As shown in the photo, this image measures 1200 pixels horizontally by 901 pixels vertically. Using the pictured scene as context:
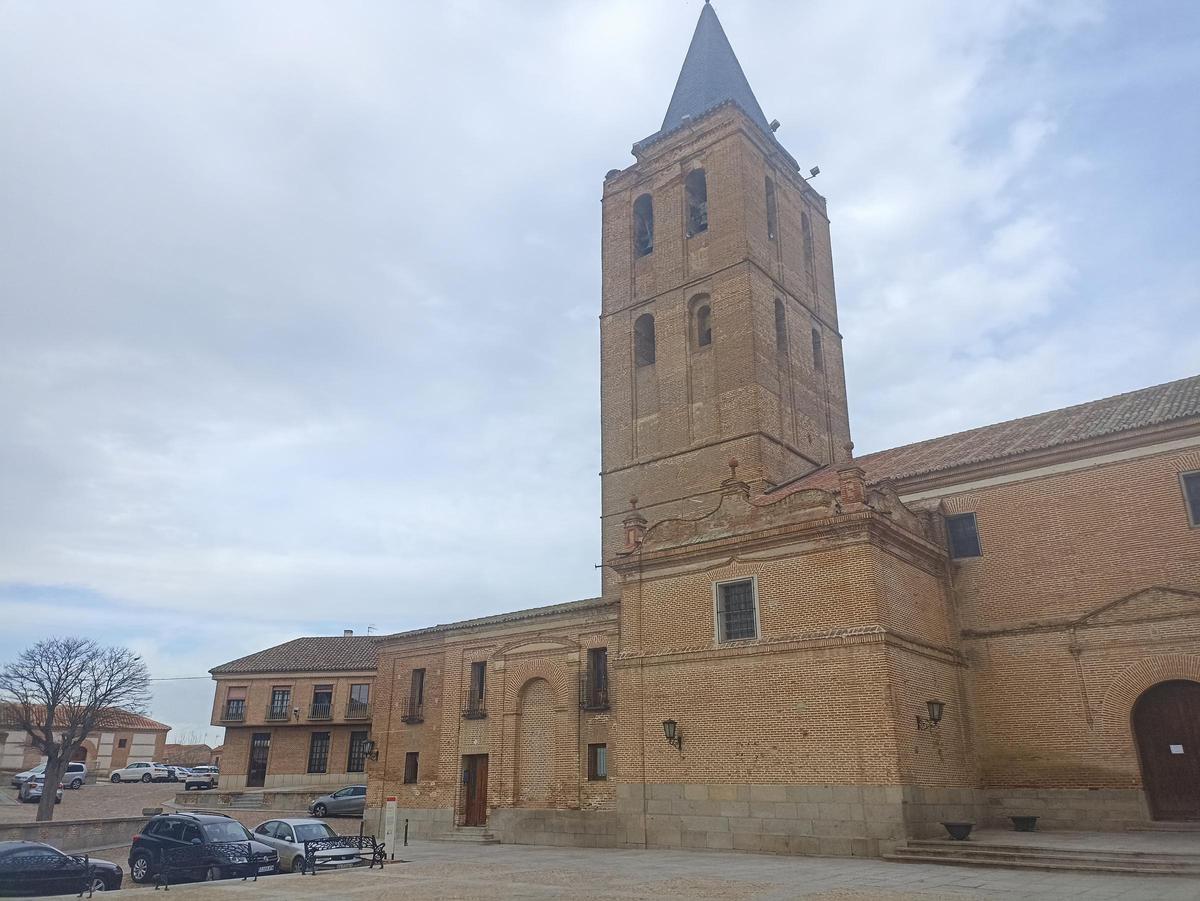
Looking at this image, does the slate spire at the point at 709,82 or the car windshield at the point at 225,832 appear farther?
the slate spire at the point at 709,82

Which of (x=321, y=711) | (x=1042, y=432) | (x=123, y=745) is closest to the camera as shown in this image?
(x=1042, y=432)

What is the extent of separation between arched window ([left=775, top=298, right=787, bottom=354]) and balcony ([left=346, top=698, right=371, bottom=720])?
27521 millimetres

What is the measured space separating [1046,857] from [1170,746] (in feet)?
16.5

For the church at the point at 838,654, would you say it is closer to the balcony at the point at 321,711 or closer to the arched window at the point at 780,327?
the arched window at the point at 780,327

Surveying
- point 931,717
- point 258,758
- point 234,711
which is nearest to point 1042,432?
point 931,717

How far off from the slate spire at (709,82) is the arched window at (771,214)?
8.34 ft

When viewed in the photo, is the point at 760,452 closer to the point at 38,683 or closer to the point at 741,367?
the point at 741,367

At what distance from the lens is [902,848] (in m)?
15.2

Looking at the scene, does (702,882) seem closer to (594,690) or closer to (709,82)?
(594,690)

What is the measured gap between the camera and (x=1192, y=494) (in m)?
17.7

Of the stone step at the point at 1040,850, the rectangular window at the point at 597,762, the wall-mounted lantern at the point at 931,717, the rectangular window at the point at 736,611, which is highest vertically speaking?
the rectangular window at the point at 736,611

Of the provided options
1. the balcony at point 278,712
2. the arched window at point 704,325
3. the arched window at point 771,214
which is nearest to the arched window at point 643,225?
the arched window at point 704,325

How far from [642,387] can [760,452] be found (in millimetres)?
5285

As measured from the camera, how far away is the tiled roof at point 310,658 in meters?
44.7
